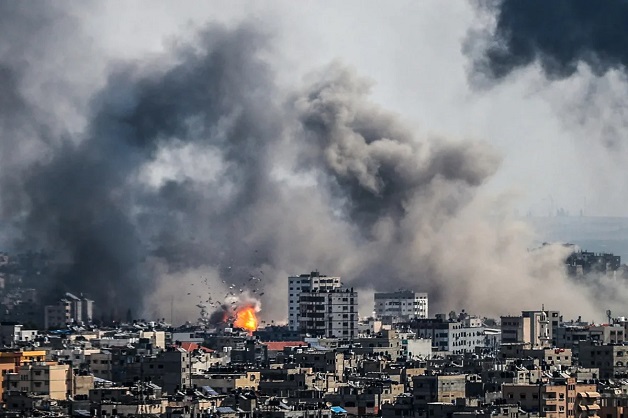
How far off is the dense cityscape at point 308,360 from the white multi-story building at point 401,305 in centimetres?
9

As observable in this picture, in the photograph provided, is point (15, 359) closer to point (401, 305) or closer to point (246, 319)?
point (246, 319)

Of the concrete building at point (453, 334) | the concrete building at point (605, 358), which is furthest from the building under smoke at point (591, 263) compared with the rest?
the concrete building at point (605, 358)

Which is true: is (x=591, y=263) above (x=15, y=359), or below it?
above

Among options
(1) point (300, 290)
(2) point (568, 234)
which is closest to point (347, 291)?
(1) point (300, 290)

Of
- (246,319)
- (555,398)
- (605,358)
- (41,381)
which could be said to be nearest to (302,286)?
(246,319)

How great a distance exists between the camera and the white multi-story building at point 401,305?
124688 mm

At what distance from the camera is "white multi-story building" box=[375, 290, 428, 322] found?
409 ft

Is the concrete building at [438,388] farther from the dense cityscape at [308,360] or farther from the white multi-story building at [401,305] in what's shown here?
the white multi-story building at [401,305]

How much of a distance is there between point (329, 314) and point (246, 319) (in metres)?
7.40

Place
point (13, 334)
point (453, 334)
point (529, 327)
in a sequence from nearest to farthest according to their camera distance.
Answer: point (13, 334), point (529, 327), point (453, 334)

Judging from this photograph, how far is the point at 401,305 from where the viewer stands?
4961 inches

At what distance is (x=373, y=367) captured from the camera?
89750 millimetres

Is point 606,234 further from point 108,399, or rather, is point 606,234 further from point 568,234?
point 108,399

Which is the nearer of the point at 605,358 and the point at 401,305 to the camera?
the point at 605,358
